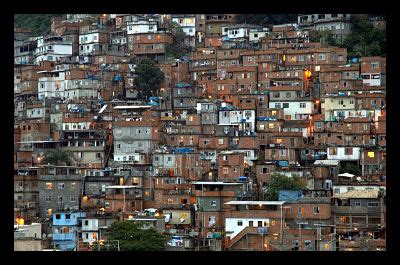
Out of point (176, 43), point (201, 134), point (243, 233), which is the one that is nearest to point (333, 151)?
point (201, 134)

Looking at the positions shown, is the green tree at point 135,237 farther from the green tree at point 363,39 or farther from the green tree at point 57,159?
the green tree at point 363,39

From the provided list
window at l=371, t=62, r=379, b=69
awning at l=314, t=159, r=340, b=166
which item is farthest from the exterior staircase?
window at l=371, t=62, r=379, b=69

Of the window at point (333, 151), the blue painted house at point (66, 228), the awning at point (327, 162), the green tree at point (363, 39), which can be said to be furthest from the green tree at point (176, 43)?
A: the blue painted house at point (66, 228)

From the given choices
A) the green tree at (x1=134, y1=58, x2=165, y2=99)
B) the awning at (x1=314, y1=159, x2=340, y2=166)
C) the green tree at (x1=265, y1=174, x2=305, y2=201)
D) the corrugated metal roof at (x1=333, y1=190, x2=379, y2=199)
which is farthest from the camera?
the green tree at (x1=134, y1=58, x2=165, y2=99)

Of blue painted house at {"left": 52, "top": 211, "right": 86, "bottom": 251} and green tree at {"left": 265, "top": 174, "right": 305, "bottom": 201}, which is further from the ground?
green tree at {"left": 265, "top": 174, "right": 305, "bottom": 201}

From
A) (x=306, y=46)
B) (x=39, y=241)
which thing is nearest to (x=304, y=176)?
(x=39, y=241)

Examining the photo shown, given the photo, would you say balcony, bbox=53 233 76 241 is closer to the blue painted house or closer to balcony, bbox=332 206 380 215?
the blue painted house
